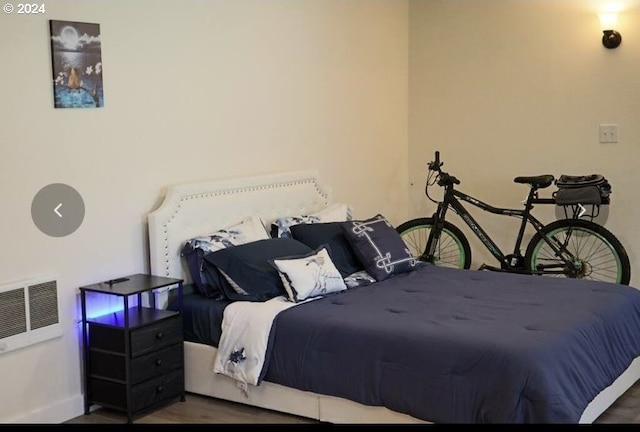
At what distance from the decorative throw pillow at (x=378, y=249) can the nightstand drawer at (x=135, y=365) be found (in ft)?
3.75

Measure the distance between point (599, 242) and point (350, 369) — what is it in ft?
8.16

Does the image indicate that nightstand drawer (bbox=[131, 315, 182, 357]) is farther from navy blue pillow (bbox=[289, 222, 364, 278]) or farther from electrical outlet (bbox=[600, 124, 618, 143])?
electrical outlet (bbox=[600, 124, 618, 143])

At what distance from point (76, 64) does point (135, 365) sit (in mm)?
1366

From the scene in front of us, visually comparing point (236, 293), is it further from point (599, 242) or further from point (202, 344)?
point (599, 242)

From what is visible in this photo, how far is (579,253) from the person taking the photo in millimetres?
5375

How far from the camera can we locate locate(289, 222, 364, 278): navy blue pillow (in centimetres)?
446

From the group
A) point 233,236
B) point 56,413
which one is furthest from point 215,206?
point 56,413

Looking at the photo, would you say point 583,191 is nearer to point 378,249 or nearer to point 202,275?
point 378,249

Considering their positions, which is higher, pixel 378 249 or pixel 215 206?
pixel 215 206

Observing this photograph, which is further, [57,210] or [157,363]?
[157,363]

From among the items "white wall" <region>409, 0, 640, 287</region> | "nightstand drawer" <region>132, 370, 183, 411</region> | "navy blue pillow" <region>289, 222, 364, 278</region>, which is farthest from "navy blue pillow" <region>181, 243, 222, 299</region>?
"white wall" <region>409, 0, 640, 287</region>

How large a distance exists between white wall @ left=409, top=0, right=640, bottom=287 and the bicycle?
20 centimetres

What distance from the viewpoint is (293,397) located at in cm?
370

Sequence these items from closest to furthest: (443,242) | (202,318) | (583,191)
A: (202,318) → (583,191) → (443,242)
